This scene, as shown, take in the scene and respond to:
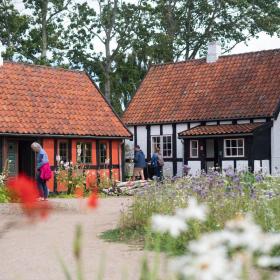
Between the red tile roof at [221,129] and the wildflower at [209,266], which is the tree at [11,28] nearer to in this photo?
the red tile roof at [221,129]

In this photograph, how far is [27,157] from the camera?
73.8 feet

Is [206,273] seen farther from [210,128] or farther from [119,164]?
[210,128]

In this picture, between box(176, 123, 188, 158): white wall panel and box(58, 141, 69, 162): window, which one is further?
box(176, 123, 188, 158): white wall panel

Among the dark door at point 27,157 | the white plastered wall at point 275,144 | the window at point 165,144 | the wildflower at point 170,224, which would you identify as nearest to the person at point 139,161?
the dark door at point 27,157

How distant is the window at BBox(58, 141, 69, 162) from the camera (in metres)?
23.1

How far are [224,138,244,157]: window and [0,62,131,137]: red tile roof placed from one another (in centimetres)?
439

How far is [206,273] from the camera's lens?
6.34 feet

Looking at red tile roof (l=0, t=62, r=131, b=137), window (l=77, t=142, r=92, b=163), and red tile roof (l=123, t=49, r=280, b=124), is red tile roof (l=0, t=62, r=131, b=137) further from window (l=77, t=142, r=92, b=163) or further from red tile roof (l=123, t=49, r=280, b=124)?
red tile roof (l=123, t=49, r=280, b=124)

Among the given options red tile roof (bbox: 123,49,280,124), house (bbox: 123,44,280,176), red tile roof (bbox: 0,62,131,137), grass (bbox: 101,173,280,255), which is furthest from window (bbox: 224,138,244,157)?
grass (bbox: 101,173,280,255)

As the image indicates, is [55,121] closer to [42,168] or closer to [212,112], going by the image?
[42,168]

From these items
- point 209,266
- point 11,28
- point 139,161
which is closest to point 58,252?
point 209,266

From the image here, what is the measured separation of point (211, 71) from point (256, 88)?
323 cm

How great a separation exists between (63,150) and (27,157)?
1365 mm

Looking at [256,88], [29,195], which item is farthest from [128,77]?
[29,195]
